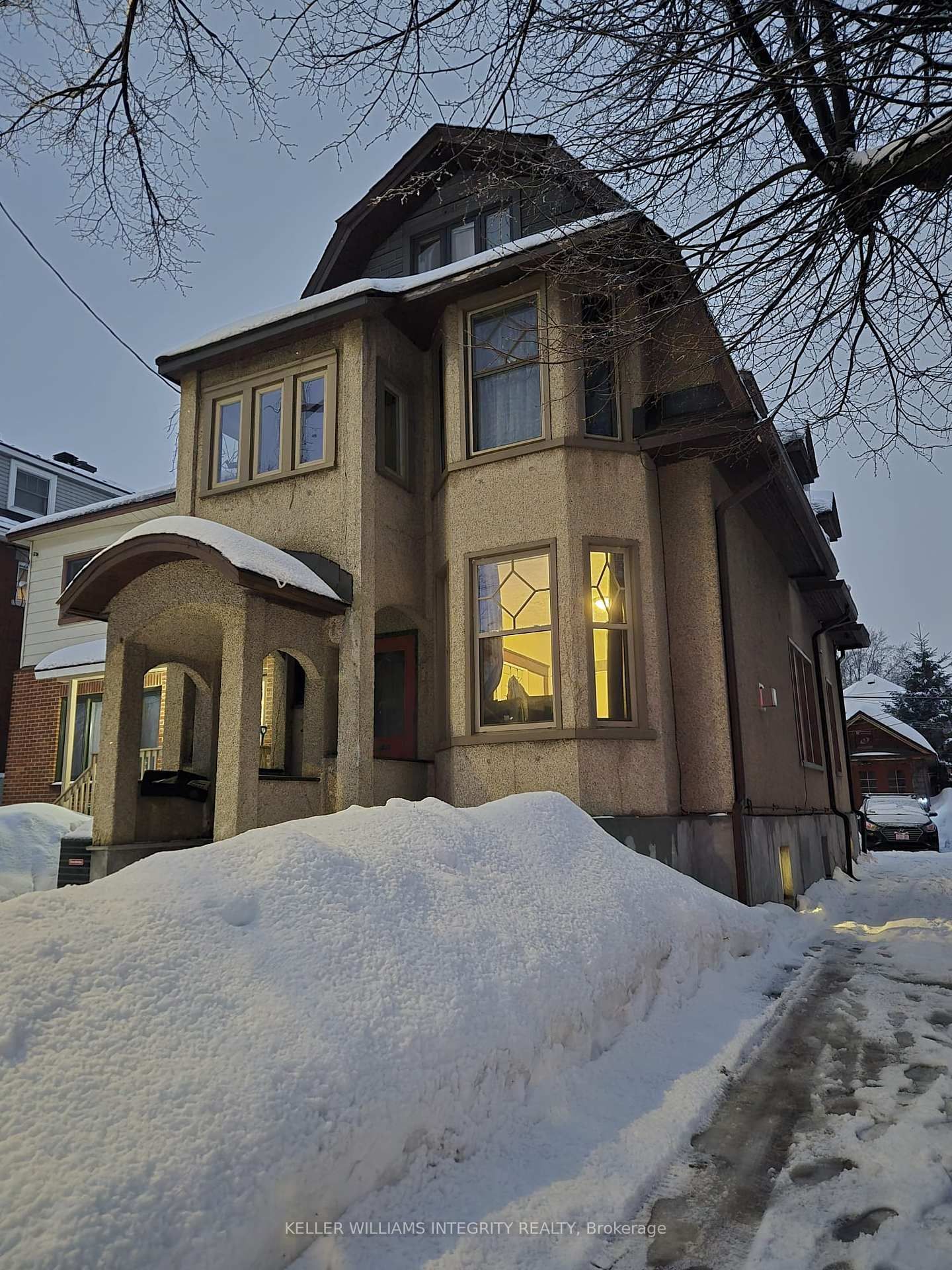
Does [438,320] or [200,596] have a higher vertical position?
[438,320]

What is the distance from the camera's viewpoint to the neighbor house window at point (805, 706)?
1277 centimetres

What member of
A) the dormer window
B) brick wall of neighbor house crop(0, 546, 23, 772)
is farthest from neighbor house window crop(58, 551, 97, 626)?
the dormer window

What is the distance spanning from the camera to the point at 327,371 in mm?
9562

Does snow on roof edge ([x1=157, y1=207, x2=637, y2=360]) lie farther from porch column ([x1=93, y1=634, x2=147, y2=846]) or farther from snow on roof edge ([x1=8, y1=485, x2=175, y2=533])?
snow on roof edge ([x1=8, y1=485, x2=175, y2=533])

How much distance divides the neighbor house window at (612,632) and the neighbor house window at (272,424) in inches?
129

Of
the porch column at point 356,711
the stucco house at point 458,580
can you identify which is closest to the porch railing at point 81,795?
the stucco house at point 458,580

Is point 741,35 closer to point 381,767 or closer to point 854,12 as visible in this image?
point 854,12

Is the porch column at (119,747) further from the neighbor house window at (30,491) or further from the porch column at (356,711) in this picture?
the neighbor house window at (30,491)

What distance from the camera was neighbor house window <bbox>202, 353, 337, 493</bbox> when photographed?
31.4 ft

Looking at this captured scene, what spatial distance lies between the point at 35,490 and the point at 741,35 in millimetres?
21022

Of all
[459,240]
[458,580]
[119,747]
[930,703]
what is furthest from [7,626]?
[930,703]

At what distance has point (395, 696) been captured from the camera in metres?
9.80

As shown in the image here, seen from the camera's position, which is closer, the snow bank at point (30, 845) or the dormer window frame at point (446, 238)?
the snow bank at point (30, 845)

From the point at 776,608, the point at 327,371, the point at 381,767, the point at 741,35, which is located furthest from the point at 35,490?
the point at 741,35
